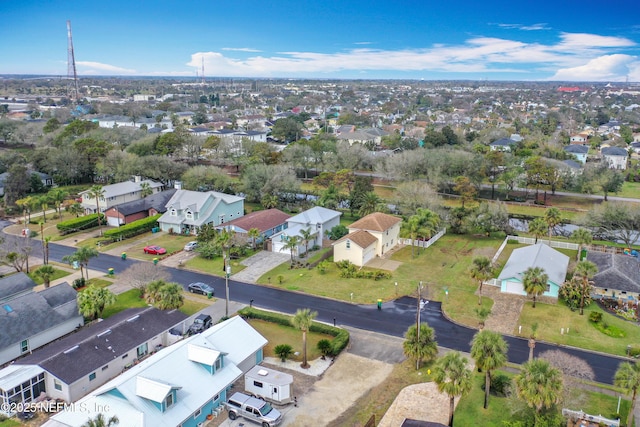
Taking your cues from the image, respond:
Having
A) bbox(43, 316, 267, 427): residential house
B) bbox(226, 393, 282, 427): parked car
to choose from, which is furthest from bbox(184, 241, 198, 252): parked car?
bbox(226, 393, 282, 427): parked car

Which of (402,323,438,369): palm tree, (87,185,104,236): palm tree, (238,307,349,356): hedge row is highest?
(87,185,104,236): palm tree

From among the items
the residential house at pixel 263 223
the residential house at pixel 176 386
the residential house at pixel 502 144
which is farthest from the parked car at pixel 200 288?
the residential house at pixel 502 144

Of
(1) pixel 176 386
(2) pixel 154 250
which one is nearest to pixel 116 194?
(2) pixel 154 250

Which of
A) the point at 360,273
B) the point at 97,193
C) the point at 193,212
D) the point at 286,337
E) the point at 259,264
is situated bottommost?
the point at 286,337

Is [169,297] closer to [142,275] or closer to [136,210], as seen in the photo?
[142,275]

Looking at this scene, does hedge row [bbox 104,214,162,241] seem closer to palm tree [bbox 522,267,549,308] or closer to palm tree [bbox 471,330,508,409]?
palm tree [bbox 522,267,549,308]

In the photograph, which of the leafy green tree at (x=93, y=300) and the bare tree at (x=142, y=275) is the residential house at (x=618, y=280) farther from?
the leafy green tree at (x=93, y=300)

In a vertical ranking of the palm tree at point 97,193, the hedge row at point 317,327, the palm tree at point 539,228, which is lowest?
the hedge row at point 317,327
